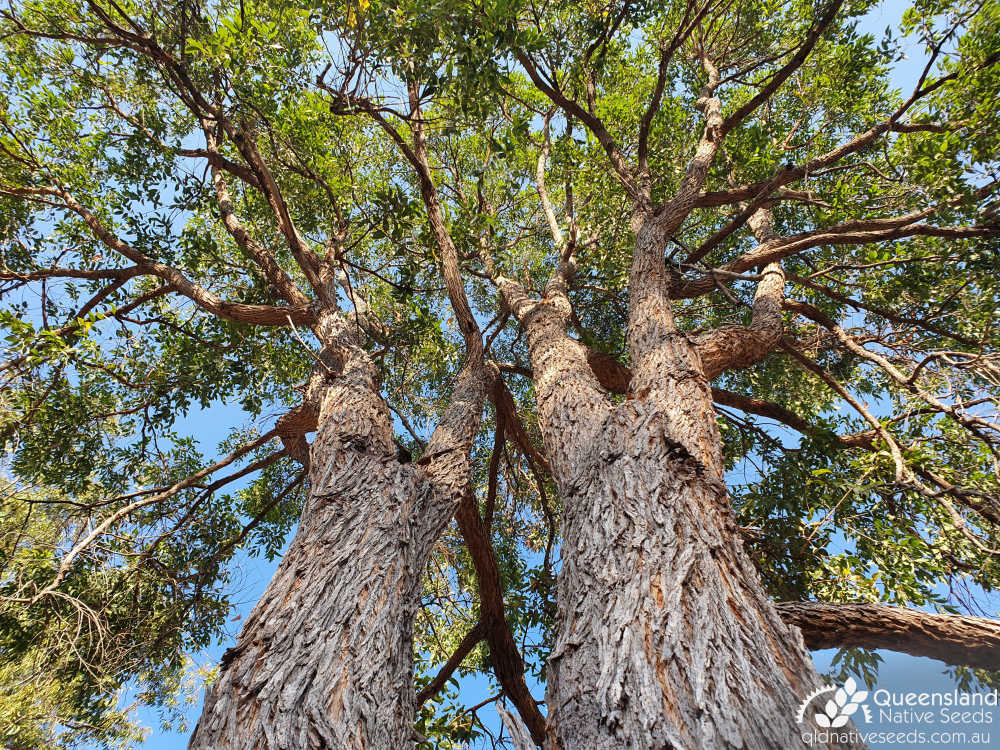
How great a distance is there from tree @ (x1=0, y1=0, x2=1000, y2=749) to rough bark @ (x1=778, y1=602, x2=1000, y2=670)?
2cm

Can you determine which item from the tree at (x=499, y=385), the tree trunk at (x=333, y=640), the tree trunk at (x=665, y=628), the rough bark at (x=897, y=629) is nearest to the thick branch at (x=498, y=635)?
the tree at (x=499, y=385)

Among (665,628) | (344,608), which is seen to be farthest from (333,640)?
(665,628)

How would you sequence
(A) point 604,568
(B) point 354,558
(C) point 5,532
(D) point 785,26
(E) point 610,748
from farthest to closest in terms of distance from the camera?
(D) point 785,26
(C) point 5,532
(B) point 354,558
(A) point 604,568
(E) point 610,748

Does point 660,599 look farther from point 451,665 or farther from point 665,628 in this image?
point 451,665

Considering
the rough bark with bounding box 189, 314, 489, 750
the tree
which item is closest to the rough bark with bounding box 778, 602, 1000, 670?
the tree

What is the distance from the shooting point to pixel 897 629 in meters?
2.50

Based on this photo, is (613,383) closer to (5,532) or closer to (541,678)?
(541,678)

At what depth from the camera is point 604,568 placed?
2092 millimetres

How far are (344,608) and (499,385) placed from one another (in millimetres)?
3475

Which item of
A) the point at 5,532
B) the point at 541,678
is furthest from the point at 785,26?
the point at 5,532

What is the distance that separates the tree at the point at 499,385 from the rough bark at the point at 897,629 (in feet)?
0.06

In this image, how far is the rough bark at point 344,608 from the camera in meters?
1.64

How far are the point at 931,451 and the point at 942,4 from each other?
4.33m

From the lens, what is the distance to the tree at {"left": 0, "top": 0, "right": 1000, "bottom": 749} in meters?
1.93
